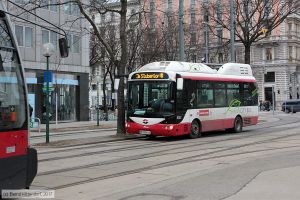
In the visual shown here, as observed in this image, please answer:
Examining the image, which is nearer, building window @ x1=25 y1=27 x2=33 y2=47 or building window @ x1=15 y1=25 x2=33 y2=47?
building window @ x1=15 y1=25 x2=33 y2=47

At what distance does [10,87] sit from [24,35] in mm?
28957

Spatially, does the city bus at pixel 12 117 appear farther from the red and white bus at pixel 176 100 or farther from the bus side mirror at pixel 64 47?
the red and white bus at pixel 176 100

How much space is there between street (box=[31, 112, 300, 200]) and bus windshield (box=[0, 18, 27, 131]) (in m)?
1.72

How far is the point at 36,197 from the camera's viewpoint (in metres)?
Result: 7.91

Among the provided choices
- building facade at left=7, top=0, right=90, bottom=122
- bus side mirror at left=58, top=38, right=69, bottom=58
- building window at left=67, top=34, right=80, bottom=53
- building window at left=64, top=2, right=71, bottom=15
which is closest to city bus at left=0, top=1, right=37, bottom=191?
bus side mirror at left=58, top=38, right=69, bottom=58

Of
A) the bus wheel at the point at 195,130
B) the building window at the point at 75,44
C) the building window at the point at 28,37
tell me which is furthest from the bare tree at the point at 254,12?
the bus wheel at the point at 195,130

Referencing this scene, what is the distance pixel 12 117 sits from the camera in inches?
277

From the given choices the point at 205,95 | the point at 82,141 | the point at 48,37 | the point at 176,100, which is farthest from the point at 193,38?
the point at 82,141

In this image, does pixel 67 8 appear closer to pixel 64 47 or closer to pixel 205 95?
pixel 205 95

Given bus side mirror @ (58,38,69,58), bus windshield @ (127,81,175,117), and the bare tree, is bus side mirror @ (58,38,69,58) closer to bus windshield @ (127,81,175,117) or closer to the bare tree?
bus windshield @ (127,81,175,117)

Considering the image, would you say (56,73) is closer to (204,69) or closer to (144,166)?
(204,69)

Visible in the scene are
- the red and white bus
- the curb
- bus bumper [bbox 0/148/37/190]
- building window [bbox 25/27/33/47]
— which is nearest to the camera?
bus bumper [bbox 0/148/37/190]

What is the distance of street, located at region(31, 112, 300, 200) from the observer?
823 cm

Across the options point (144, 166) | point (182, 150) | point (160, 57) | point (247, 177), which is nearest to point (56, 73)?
point (160, 57)
